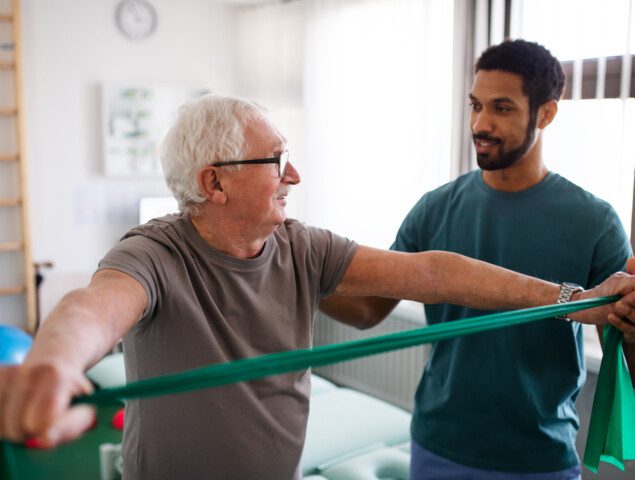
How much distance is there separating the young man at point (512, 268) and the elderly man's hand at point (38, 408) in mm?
1051

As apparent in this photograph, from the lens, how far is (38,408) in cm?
74

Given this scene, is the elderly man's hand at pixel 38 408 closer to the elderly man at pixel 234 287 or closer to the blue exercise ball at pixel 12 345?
the elderly man at pixel 234 287

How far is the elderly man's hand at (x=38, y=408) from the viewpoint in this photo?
734mm

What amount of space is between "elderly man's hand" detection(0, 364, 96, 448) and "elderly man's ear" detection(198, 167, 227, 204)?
66cm

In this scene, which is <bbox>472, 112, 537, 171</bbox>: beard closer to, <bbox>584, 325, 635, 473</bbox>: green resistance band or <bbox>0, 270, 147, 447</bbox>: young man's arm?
<bbox>584, 325, 635, 473</bbox>: green resistance band

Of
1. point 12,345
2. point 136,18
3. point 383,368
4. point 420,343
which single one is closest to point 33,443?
point 420,343

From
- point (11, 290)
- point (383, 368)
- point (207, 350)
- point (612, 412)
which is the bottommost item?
point (383, 368)

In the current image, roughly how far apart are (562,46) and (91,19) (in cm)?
345

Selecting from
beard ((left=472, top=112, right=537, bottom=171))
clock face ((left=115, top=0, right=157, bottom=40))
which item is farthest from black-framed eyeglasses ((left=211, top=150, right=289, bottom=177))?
clock face ((left=115, top=0, right=157, bottom=40))

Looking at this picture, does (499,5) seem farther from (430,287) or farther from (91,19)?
(91,19)

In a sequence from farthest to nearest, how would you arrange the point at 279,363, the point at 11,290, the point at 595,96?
the point at 11,290, the point at 595,96, the point at 279,363

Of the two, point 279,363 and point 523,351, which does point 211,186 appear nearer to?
point 279,363

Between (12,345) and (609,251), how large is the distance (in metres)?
3.40

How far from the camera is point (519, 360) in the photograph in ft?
5.46
